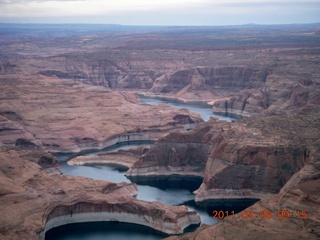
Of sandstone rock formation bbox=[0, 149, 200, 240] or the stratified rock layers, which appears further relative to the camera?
the stratified rock layers

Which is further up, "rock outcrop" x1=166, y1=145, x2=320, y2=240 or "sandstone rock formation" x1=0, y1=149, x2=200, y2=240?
"rock outcrop" x1=166, y1=145, x2=320, y2=240

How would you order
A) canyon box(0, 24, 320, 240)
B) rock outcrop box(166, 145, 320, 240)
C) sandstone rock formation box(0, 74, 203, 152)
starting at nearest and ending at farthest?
rock outcrop box(166, 145, 320, 240)
canyon box(0, 24, 320, 240)
sandstone rock formation box(0, 74, 203, 152)

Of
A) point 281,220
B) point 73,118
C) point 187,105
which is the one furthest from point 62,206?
point 187,105

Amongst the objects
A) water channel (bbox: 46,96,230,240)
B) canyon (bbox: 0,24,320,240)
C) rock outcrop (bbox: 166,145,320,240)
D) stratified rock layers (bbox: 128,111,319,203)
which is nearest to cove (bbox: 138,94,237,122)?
canyon (bbox: 0,24,320,240)

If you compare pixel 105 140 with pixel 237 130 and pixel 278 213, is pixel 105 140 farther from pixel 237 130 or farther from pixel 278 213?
pixel 278 213

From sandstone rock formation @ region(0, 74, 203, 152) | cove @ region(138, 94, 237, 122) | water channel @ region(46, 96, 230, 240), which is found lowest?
cove @ region(138, 94, 237, 122)

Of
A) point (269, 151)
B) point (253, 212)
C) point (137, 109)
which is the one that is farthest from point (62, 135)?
point (253, 212)

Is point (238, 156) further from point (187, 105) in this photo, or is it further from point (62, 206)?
point (187, 105)
